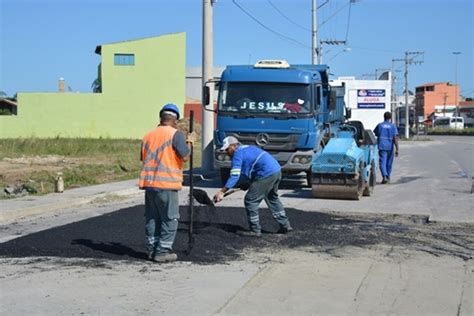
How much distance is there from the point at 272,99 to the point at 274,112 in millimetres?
337

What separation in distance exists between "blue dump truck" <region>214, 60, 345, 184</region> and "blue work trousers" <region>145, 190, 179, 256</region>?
28.3ft

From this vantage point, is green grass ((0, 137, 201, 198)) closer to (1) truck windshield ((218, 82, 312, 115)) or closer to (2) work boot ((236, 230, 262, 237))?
(1) truck windshield ((218, 82, 312, 115))

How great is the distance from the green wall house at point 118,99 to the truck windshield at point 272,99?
33.7m

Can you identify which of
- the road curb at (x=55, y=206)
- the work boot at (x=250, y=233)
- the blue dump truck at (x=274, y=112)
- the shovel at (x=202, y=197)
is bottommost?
the road curb at (x=55, y=206)

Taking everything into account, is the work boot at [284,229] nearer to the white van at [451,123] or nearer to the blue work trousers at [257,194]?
the blue work trousers at [257,194]

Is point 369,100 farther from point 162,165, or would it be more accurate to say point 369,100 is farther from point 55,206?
point 162,165

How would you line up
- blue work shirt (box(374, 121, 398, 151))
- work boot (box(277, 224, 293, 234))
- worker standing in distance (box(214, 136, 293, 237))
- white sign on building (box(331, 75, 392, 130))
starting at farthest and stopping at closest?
white sign on building (box(331, 75, 392, 130))
blue work shirt (box(374, 121, 398, 151))
work boot (box(277, 224, 293, 234))
worker standing in distance (box(214, 136, 293, 237))

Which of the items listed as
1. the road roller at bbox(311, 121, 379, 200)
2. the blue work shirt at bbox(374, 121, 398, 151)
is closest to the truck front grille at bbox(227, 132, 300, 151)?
the road roller at bbox(311, 121, 379, 200)

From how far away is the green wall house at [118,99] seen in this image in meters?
49.2

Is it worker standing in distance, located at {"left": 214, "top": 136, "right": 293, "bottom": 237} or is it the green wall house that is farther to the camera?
the green wall house

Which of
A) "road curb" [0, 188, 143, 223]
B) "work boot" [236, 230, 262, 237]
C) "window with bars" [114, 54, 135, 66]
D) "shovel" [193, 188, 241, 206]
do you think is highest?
"window with bars" [114, 54, 135, 66]

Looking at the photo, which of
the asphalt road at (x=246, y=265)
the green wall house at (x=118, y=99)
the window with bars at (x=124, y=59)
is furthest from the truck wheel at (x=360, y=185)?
the window with bars at (x=124, y=59)

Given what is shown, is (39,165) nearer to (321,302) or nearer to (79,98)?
(321,302)

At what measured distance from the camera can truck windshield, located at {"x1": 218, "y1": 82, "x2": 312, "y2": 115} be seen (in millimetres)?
16859
